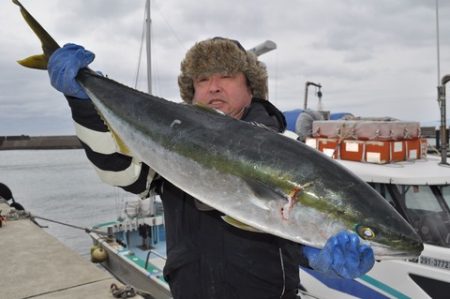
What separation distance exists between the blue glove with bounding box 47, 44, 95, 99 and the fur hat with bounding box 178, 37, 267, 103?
2.36 feet

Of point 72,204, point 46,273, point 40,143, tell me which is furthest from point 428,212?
point 40,143

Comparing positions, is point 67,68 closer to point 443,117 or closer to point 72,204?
point 443,117

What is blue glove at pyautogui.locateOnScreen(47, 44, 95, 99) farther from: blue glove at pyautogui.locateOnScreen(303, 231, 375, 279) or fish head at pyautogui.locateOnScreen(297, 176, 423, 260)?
blue glove at pyautogui.locateOnScreen(303, 231, 375, 279)

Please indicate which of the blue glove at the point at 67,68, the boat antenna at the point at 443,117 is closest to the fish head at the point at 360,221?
the blue glove at the point at 67,68

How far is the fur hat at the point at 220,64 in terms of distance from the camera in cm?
277

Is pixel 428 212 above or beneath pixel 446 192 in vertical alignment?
beneath

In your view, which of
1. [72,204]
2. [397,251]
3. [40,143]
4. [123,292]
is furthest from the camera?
[40,143]

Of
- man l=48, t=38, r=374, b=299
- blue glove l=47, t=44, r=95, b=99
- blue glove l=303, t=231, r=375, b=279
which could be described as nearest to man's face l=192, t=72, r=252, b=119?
man l=48, t=38, r=374, b=299

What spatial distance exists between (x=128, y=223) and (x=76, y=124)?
31.6ft

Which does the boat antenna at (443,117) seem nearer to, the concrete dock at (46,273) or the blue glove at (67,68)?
the concrete dock at (46,273)

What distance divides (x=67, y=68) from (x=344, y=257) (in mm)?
2072

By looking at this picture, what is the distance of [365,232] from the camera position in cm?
178

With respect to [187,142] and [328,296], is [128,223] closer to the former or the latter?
[328,296]

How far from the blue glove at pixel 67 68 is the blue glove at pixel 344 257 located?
181 cm
